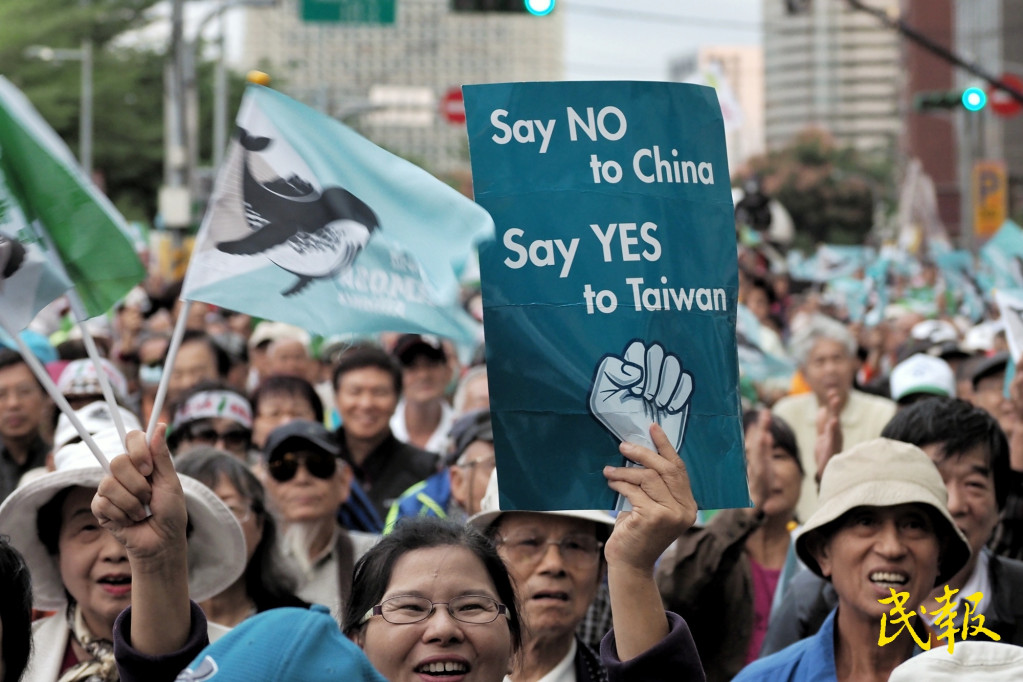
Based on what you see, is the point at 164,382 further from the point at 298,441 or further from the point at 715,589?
the point at 298,441

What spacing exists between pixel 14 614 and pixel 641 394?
4.38 ft

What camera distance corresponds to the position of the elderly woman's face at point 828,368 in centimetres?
851

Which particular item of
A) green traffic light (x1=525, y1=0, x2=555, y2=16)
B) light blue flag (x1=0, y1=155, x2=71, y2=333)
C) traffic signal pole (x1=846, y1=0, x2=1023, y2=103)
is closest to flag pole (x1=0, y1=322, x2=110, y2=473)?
light blue flag (x1=0, y1=155, x2=71, y2=333)

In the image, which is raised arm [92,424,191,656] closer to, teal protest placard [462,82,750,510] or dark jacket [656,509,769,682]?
teal protest placard [462,82,750,510]

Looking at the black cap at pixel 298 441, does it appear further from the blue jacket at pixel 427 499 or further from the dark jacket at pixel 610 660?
the dark jacket at pixel 610 660

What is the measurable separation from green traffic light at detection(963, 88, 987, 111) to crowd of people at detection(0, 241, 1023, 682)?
7964mm

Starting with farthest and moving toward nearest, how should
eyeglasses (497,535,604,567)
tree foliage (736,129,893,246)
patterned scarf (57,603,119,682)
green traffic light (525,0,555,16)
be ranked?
tree foliage (736,129,893,246)
green traffic light (525,0,555,16)
eyeglasses (497,535,604,567)
patterned scarf (57,603,119,682)

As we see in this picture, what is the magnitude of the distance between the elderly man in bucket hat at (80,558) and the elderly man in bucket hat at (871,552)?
1.41 metres

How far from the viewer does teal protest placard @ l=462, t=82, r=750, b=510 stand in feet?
10.8

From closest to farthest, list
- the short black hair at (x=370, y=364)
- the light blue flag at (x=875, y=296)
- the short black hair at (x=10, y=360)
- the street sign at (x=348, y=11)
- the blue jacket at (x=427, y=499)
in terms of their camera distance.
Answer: the blue jacket at (x=427, y=499) < the short black hair at (x=10, y=360) < the short black hair at (x=370, y=364) < the light blue flag at (x=875, y=296) < the street sign at (x=348, y=11)

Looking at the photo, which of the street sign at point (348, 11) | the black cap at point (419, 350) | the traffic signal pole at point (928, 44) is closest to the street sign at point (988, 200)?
the traffic signal pole at point (928, 44)

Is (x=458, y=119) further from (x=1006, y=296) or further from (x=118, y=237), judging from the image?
(x=118, y=237)

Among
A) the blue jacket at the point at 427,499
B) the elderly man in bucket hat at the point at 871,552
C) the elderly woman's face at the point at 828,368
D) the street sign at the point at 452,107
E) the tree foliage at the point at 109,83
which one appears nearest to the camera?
the elderly man in bucket hat at the point at 871,552

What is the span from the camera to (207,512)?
4113 mm
